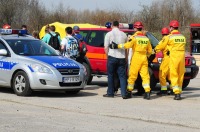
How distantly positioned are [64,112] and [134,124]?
5.78 feet

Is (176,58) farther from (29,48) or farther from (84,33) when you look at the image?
(84,33)

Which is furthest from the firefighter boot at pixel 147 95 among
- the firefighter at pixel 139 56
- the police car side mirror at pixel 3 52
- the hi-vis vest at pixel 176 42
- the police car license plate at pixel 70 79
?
the police car side mirror at pixel 3 52

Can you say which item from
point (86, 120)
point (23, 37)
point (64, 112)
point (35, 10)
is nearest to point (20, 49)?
point (23, 37)

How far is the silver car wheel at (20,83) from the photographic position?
480 inches

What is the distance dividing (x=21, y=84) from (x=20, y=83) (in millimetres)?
40

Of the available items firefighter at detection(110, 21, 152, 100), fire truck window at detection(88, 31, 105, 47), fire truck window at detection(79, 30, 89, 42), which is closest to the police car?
firefighter at detection(110, 21, 152, 100)

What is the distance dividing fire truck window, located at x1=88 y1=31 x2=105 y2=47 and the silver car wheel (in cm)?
353

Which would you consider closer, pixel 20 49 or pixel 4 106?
pixel 4 106

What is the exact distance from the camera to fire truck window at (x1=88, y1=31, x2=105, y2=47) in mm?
15094

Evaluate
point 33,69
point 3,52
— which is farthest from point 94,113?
point 3,52

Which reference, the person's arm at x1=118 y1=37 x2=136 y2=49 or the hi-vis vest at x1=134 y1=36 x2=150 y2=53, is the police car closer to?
the person's arm at x1=118 y1=37 x2=136 y2=49

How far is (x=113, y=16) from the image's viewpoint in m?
46.4

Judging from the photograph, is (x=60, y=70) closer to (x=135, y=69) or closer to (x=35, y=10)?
(x=135, y=69)

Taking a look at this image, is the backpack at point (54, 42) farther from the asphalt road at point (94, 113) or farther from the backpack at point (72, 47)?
the asphalt road at point (94, 113)
